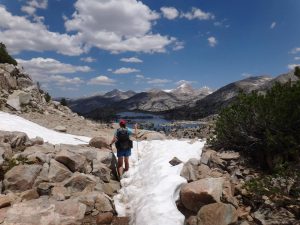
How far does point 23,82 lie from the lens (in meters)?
35.0

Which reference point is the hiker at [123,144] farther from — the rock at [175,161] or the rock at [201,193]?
the rock at [201,193]

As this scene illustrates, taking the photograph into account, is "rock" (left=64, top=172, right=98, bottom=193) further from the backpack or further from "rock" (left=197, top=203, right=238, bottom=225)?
"rock" (left=197, top=203, right=238, bottom=225)

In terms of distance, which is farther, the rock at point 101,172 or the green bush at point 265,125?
the rock at point 101,172

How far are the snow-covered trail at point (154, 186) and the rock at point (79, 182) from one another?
1240 millimetres

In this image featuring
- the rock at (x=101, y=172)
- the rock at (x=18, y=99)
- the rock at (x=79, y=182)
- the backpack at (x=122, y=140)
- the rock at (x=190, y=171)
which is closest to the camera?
the rock at (x=190, y=171)

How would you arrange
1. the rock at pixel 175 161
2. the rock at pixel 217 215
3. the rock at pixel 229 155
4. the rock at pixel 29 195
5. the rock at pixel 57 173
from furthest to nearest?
the rock at pixel 175 161 → the rock at pixel 57 173 → the rock at pixel 229 155 → the rock at pixel 29 195 → the rock at pixel 217 215

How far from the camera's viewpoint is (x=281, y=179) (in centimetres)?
1088

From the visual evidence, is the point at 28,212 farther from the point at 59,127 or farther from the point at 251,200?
the point at 59,127

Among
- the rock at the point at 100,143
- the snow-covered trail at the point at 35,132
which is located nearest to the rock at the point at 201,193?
the rock at the point at 100,143

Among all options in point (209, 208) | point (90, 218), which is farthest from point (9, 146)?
point (209, 208)

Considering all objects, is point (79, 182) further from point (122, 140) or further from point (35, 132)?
point (35, 132)

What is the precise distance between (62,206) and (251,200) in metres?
6.39

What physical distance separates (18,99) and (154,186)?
2076 centimetres

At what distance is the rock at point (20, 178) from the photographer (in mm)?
13328
